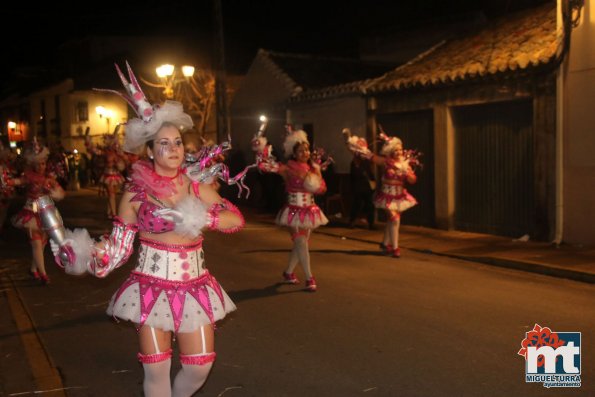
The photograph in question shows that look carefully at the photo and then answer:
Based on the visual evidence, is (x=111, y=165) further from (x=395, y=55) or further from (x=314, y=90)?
(x=395, y=55)

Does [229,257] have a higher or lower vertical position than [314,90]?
lower

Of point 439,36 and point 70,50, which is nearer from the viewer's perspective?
point 439,36

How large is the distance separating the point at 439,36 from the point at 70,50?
32.3 m

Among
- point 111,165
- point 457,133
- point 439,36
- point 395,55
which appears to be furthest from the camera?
point 395,55

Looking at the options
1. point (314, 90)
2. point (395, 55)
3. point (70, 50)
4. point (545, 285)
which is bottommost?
point (545, 285)

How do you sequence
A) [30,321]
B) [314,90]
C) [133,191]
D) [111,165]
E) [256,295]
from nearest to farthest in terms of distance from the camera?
[133,191] < [30,321] < [256,295] < [111,165] < [314,90]

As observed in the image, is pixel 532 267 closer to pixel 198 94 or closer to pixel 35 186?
pixel 35 186

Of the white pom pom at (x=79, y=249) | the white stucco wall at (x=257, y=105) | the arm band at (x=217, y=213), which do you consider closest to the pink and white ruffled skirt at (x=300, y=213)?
the arm band at (x=217, y=213)

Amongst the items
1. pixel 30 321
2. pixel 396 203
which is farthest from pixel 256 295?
pixel 396 203

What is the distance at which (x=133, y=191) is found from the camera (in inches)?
162

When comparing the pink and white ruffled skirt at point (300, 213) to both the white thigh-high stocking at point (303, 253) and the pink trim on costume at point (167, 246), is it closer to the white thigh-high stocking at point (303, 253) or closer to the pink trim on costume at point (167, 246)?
the white thigh-high stocking at point (303, 253)

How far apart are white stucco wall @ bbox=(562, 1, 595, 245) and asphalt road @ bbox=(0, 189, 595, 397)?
2326 mm

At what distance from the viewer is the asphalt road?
17.0ft

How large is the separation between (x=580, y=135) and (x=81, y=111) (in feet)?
115
